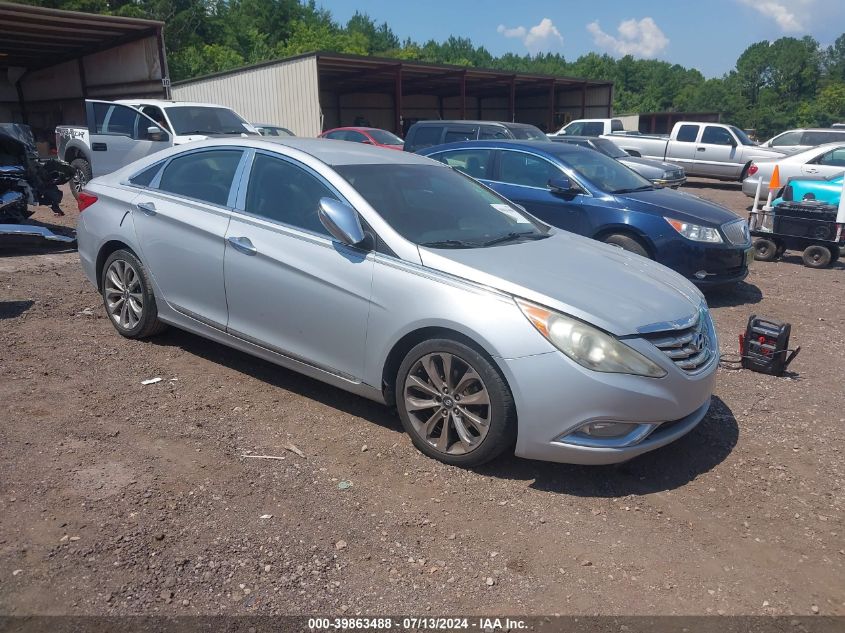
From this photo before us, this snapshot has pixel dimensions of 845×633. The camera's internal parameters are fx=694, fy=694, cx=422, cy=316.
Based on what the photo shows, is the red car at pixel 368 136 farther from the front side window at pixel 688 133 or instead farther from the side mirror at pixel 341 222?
the side mirror at pixel 341 222

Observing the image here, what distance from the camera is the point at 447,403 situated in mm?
3631

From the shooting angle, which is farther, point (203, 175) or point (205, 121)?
point (205, 121)

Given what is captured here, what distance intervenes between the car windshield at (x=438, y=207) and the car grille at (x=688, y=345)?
118cm

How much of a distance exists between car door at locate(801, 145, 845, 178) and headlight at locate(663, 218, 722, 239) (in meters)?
8.19

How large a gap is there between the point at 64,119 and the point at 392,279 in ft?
83.9

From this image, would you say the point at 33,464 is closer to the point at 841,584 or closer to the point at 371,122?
the point at 841,584

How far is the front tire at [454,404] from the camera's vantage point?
3438 millimetres

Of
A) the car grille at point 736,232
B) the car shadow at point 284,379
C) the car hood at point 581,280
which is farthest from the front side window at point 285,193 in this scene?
the car grille at point 736,232

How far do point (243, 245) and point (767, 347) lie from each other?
12.5 ft

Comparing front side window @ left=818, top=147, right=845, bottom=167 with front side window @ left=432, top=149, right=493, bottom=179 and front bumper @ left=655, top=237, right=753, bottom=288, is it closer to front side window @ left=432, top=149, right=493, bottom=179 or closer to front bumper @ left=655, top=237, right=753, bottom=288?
front bumper @ left=655, top=237, right=753, bottom=288

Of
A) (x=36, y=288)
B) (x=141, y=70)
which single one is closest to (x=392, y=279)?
(x=36, y=288)

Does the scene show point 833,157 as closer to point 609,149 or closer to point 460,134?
point 609,149

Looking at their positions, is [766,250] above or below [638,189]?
below

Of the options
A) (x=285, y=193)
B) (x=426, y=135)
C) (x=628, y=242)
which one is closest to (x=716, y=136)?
(x=426, y=135)
